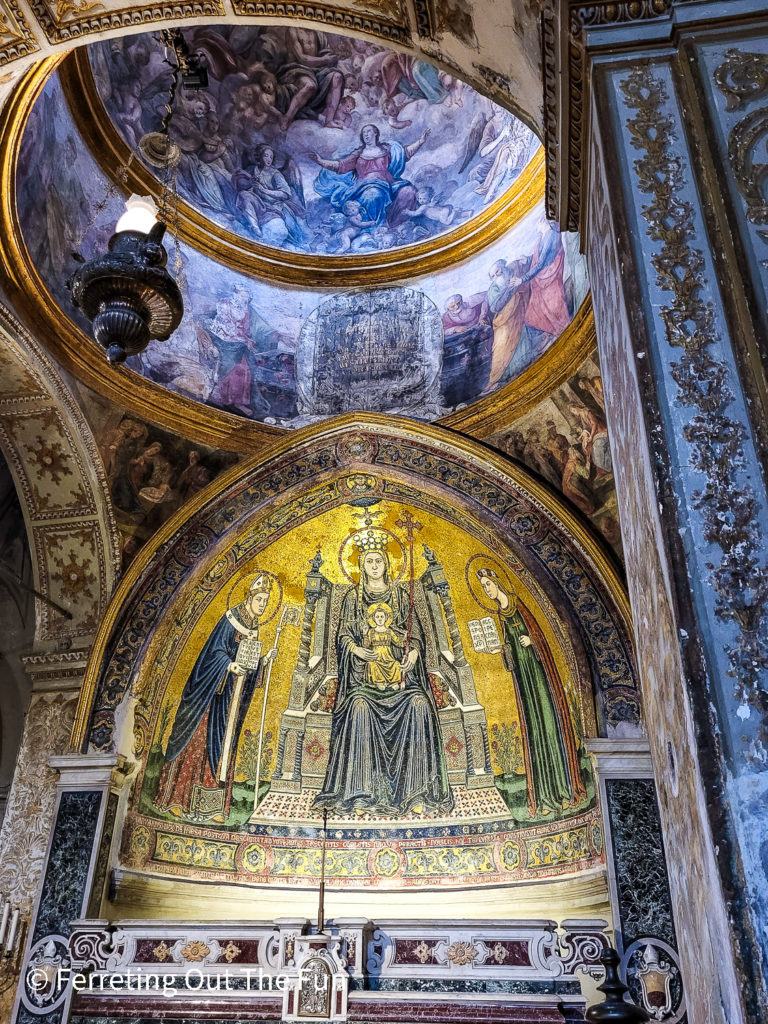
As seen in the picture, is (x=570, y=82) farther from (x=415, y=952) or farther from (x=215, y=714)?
(x=215, y=714)

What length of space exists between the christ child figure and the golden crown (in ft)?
2.24

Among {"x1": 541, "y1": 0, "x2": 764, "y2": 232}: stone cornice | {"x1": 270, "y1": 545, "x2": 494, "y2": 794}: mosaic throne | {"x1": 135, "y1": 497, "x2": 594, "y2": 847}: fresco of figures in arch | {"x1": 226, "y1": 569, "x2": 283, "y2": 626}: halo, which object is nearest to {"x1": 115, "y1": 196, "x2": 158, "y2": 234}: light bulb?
{"x1": 541, "y1": 0, "x2": 764, "y2": 232}: stone cornice

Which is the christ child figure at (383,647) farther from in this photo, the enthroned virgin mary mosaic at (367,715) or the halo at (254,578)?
the halo at (254,578)

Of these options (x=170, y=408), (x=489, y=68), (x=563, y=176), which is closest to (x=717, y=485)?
(x=563, y=176)

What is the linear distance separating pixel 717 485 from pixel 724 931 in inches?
44.3

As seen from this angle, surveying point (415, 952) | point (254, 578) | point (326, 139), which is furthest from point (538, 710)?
point (326, 139)

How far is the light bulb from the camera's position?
21.3 feet

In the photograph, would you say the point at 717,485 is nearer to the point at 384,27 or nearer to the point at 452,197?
the point at 384,27

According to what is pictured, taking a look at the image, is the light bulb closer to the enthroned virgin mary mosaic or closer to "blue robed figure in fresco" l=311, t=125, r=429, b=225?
the enthroned virgin mary mosaic

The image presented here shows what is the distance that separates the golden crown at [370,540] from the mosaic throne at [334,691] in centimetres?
52

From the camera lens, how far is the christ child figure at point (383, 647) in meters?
10.7

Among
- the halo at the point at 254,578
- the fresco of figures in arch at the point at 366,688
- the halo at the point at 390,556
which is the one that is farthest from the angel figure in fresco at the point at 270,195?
the halo at the point at 254,578

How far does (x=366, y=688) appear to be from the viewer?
10727 millimetres

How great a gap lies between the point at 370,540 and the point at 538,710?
2.90 meters
